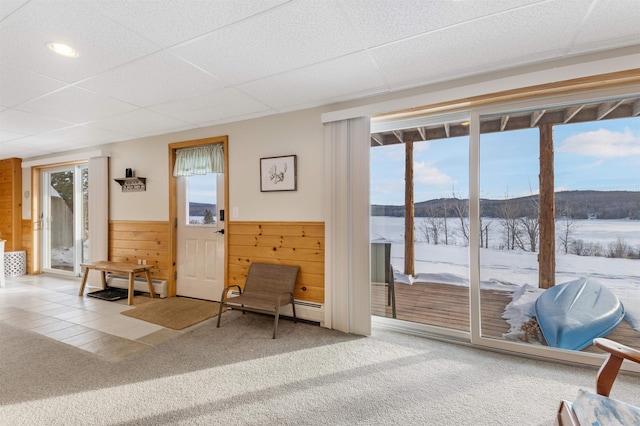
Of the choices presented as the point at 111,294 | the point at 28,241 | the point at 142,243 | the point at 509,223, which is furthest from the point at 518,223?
the point at 28,241

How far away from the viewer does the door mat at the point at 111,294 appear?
4337 mm

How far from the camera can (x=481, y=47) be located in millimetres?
2178

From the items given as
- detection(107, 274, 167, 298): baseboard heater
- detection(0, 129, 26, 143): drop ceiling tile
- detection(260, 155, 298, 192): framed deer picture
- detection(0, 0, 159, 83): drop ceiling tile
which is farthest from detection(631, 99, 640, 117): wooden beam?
detection(0, 129, 26, 143): drop ceiling tile

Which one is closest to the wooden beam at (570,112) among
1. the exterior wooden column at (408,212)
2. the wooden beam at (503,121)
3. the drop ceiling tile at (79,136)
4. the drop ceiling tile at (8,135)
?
the wooden beam at (503,121)

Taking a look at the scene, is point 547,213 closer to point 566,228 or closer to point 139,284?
point 566,228

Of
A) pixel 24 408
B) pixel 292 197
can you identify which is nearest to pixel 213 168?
pixel 292 197

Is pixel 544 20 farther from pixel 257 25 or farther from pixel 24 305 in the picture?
pixel 24 305

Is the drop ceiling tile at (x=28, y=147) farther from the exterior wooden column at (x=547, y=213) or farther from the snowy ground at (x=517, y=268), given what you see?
the exterior wooden column at (x=547, y=213)

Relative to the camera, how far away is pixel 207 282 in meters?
4.22

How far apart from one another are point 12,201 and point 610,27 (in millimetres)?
9291

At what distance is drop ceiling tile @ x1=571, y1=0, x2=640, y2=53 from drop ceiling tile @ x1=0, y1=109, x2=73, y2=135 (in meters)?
5.34

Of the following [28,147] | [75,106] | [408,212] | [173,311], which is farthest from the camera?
[28,147]

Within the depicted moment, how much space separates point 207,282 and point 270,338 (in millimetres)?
1692

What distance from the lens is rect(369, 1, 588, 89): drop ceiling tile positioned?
188 cm
